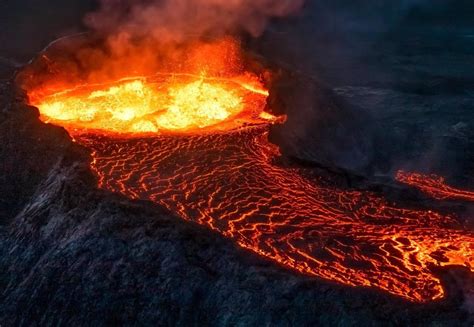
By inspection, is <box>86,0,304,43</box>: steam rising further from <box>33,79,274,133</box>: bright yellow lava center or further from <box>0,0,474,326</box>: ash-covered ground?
<box>0,0,474,326</box>: ash-covered ground

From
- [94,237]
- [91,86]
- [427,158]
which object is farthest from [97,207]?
[427,158]

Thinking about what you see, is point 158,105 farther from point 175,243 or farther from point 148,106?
point 175,243

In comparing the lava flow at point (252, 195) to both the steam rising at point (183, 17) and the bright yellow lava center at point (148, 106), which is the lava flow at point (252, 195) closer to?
the bright yellow lava center at point (148, 106)

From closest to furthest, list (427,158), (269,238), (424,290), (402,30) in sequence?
(424,290) → (269,238) → (427,158) → (402,30)

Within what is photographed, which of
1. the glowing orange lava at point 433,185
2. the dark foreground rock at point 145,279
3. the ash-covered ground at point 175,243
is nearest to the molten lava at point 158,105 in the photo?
the ash-covered ground at point 175,243

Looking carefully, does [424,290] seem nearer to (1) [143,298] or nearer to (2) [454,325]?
(2) [454,325]

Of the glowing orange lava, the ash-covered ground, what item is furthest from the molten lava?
the glowing orange lava
